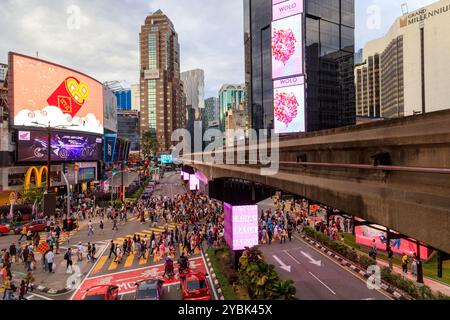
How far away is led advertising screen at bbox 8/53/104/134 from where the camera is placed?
A: 4581 centimetres

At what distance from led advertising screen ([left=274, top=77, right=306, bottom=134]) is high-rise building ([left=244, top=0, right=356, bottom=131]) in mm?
26047

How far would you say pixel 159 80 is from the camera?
170 meters

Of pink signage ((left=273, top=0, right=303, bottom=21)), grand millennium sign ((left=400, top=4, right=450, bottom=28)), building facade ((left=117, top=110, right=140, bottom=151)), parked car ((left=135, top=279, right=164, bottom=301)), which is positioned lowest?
parked car ((left=135, top=279, right=164, bottom=301))

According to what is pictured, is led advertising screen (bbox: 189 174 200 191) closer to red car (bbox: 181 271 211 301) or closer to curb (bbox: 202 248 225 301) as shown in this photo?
curb (bbox: 202 248 225 301)

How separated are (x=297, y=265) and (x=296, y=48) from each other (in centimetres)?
4084

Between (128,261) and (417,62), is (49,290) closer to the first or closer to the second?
(128,261)

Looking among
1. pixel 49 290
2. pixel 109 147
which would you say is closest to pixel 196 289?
pixel 49 290

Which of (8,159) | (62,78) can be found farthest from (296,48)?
(8,159)

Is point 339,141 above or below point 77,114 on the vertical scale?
below

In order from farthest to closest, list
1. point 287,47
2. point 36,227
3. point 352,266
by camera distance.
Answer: point 287,47 < point 36,227 < point 352,266

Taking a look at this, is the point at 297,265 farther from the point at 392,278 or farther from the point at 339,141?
the point at 339,141

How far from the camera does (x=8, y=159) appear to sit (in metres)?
44.2

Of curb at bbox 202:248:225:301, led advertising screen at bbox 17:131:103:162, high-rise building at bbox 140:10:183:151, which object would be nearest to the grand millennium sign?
high-rise building at bbox 140:10:183:151

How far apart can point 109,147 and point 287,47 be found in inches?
1768
